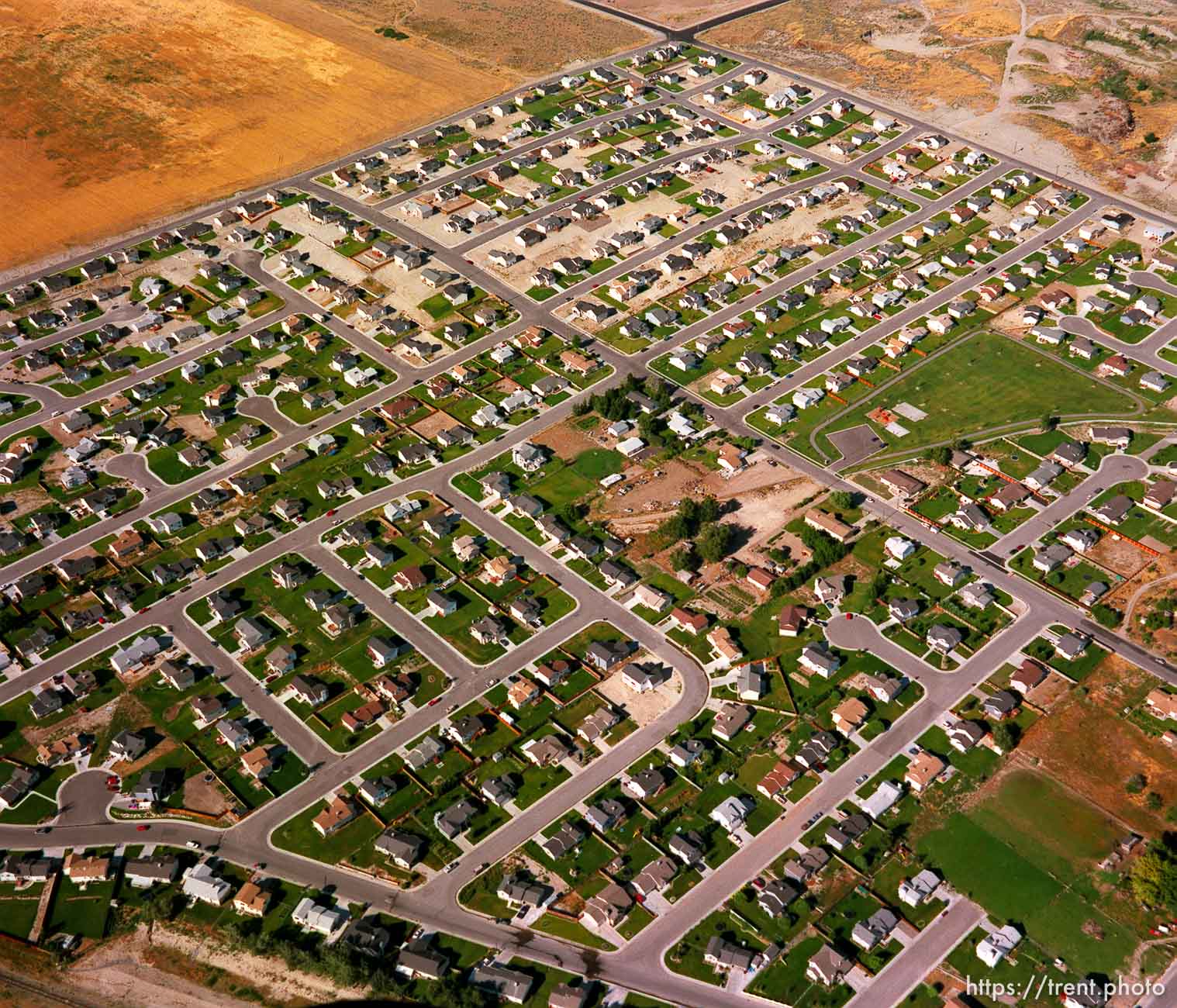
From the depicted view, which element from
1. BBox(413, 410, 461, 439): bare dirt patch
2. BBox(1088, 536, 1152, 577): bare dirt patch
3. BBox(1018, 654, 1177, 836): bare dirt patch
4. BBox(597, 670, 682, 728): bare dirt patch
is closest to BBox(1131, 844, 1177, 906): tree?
BBox(1018, 654, 1177, 836): bare dirt patch

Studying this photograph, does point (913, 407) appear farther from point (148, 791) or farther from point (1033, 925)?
point (148, 791)

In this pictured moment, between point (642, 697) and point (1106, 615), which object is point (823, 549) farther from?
point (1106, 615)

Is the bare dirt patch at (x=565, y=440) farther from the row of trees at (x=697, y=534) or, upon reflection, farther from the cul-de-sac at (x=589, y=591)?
the row of trees at (x=697, y=534)

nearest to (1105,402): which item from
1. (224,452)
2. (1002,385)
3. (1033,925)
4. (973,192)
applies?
(1002,385)

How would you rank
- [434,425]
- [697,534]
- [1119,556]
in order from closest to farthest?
[1119,556], [697,534], [434,425]

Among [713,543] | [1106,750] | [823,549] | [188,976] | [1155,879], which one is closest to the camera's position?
[188,976]

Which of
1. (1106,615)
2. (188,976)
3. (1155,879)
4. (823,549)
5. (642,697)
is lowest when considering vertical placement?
(188,976)

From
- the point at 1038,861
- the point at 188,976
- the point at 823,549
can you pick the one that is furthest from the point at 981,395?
the point at 188,976

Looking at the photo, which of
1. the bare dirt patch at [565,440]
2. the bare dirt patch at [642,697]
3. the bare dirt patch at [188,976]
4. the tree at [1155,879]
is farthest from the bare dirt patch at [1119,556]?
the bare dirt patch at [188,976]
